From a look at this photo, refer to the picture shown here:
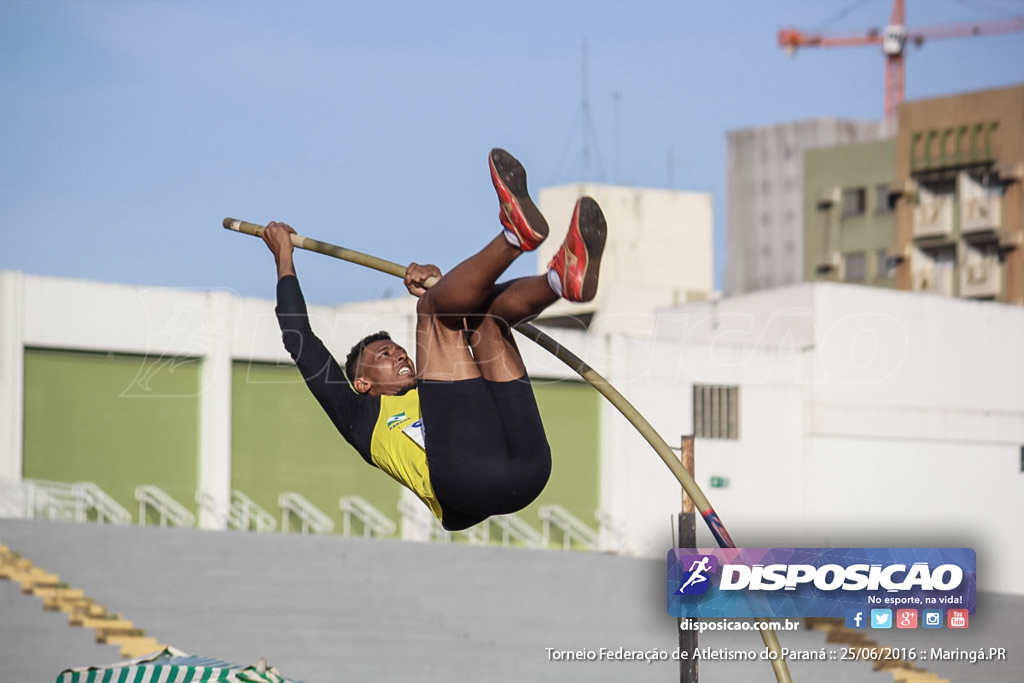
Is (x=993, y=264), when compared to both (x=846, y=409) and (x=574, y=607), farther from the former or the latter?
(x=574, y=607)

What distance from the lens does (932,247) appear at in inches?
2179

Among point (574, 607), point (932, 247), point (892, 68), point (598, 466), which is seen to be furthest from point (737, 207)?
point (574, 607)

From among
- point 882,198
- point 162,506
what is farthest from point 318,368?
point 882,198

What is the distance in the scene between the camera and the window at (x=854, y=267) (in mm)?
58750

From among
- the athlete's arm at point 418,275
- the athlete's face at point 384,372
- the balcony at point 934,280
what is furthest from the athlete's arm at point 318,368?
the balcony at point 934,280

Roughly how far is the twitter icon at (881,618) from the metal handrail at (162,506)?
15.1 m

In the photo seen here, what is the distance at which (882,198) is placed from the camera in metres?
57.6

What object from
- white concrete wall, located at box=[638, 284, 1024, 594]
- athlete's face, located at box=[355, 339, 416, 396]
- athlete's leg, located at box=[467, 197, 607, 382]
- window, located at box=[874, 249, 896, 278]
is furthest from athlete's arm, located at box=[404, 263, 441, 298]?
window, located at box=[874, 249, 896, 278]

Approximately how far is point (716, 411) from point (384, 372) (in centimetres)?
2780

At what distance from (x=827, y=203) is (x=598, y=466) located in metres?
27.7

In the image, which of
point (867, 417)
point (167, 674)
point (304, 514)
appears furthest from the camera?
point (867, 417)

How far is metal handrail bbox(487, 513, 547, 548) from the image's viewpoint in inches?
1282

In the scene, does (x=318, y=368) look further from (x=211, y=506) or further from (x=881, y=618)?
(x=211, y=506)

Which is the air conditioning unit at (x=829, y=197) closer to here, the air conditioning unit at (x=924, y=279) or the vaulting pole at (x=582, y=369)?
the air conditioning unit at (x=924, y=279)
